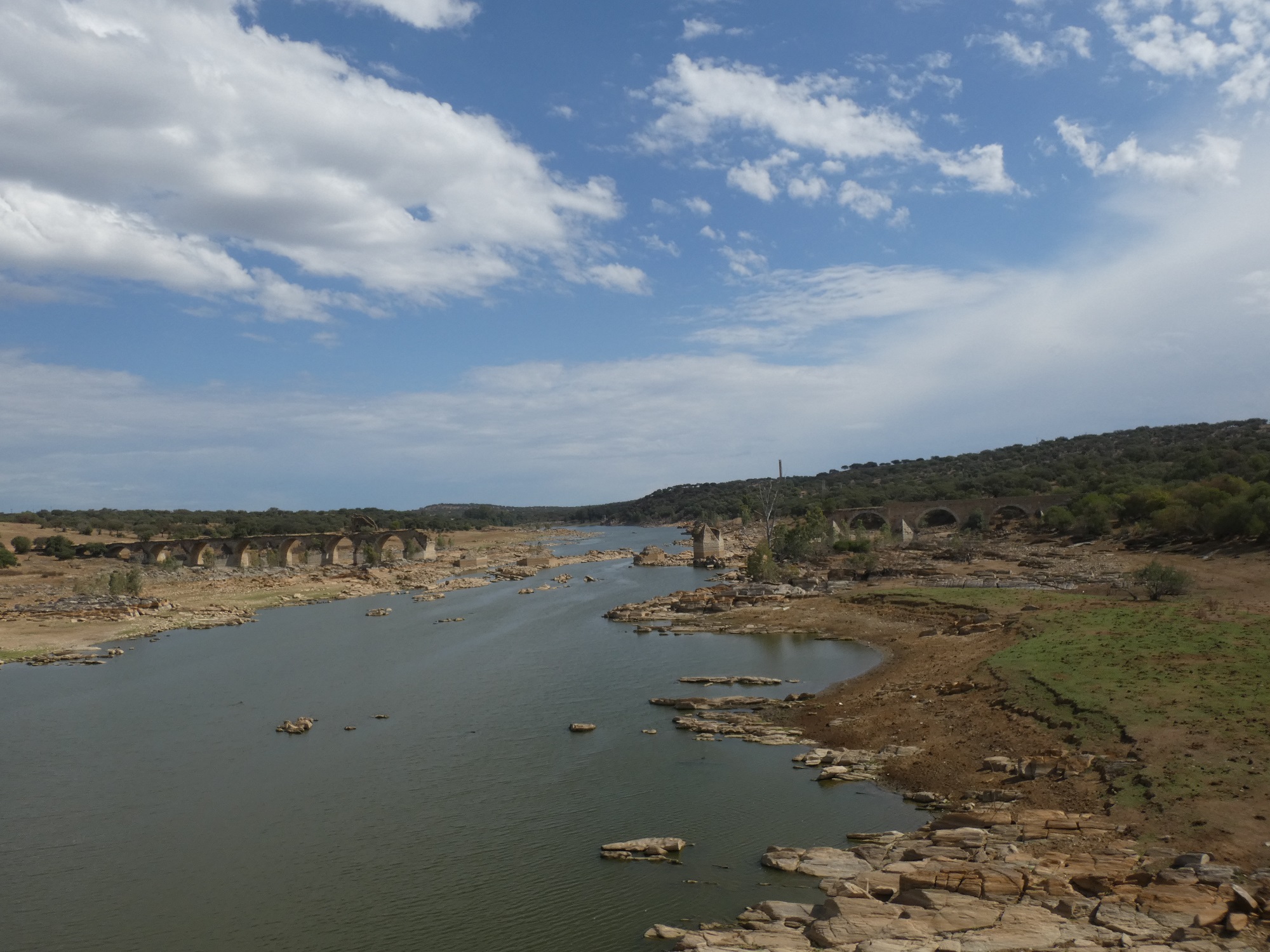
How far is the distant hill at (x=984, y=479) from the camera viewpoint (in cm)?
7738

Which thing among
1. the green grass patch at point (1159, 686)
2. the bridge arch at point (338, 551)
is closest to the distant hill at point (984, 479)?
the bridge arch at point (338, 551)

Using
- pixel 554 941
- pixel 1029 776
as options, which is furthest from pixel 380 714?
pixel 1029 776

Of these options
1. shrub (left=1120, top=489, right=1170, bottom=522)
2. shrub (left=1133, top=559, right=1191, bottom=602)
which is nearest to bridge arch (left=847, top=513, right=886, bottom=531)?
shrub (left=1120, top=489, right=1170, bottom=522)

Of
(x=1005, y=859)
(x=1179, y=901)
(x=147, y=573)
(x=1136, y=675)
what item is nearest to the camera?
(x=1179, y=901)

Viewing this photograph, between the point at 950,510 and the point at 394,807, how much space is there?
264ft

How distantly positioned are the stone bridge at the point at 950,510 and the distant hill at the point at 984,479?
3.45m

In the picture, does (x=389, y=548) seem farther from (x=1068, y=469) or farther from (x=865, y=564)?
(x=1068, y=469)

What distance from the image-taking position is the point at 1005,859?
12242mm

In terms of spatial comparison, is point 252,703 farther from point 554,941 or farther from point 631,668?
point 554,941

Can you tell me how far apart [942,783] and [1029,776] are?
1606 millimetres

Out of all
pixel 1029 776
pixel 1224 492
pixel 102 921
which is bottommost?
pixel 102 921

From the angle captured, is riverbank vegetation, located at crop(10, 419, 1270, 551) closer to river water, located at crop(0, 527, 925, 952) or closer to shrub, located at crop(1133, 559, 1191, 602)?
shrub, located at crop(1133, 559, 1191, 602)

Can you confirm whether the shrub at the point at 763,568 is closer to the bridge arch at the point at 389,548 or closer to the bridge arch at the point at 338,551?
the bridge arch at the point at 389,548

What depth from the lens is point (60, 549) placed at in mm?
85438
